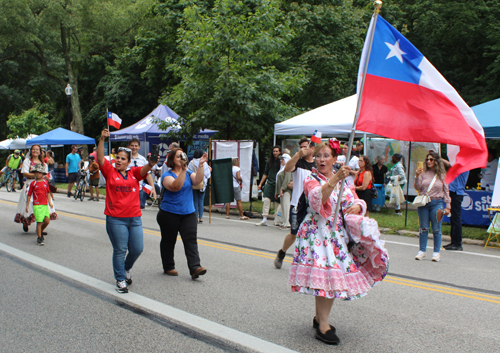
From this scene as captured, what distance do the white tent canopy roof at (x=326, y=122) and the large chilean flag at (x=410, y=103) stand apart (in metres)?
8.51

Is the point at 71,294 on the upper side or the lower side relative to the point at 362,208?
lower

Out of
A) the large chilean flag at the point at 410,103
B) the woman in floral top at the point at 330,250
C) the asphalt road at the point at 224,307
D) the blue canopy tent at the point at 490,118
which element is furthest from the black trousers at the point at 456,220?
the woman in floral top at the point at 330,250

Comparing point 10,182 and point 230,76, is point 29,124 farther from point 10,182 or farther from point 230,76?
point 230,76

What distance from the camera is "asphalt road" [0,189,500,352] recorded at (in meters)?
4.24

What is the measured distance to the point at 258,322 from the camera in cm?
472

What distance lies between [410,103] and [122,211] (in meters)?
3.47

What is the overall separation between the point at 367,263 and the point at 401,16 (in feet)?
84.6

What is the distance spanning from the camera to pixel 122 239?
18.6 feet

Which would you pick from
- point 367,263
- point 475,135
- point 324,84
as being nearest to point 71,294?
point 367,263

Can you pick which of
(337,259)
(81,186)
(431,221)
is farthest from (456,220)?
(81,186)

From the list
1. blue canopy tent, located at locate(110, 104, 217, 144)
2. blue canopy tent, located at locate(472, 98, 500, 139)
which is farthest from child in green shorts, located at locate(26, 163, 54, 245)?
blue canopy tent, located at locate(110, 104, 217, 144)

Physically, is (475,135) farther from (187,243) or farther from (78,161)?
(78,161)

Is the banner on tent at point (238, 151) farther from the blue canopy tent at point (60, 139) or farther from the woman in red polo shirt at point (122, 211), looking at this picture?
the blue canopy tent at point (60, 139)

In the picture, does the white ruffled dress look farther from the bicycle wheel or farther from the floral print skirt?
the bicycle wheel
